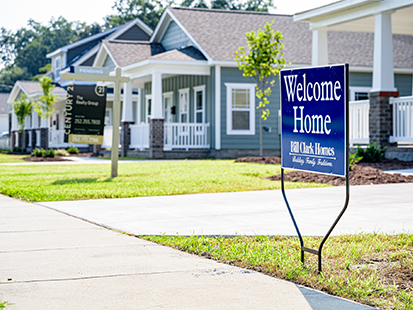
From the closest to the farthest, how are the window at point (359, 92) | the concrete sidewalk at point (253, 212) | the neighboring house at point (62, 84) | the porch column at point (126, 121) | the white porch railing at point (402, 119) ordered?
1. the concrete sidewalk at point (253, 212)
2. the white porch railing at point (402, 119)
3. the window at point (359, 92)
4. the porch column at point (126, 121)
5. the neighboring house at point (62, 84)

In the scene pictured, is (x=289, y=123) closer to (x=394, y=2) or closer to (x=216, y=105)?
(x=394, y=2)

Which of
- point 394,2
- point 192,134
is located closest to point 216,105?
point 192,134

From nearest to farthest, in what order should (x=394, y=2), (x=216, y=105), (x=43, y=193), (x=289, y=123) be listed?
(x=289, y=123) < (x=43, y=193) < (x=394, y=2) < (x=216, y=105)

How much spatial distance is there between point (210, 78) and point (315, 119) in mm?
19015

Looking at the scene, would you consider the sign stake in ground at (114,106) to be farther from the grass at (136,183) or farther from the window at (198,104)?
the window at (198,104)

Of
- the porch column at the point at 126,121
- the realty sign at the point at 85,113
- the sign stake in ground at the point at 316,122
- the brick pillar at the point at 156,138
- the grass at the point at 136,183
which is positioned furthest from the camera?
the porch column at the point at 126,121

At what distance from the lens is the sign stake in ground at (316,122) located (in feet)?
14.3

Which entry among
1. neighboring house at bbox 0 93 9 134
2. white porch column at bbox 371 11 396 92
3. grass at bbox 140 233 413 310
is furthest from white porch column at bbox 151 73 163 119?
neighboring house at bbox 0 93 9 134

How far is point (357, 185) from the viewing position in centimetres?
1120

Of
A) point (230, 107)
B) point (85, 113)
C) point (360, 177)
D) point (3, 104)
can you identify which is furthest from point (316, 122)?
point (3, 104)

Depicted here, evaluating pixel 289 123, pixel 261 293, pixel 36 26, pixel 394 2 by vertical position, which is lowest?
pixel 261 293

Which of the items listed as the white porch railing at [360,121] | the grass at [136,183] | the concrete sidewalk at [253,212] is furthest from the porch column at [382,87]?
the concrete sidewalk at [253,212]

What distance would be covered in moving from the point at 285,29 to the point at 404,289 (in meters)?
23.9

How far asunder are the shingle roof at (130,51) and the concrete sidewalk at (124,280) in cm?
2141
